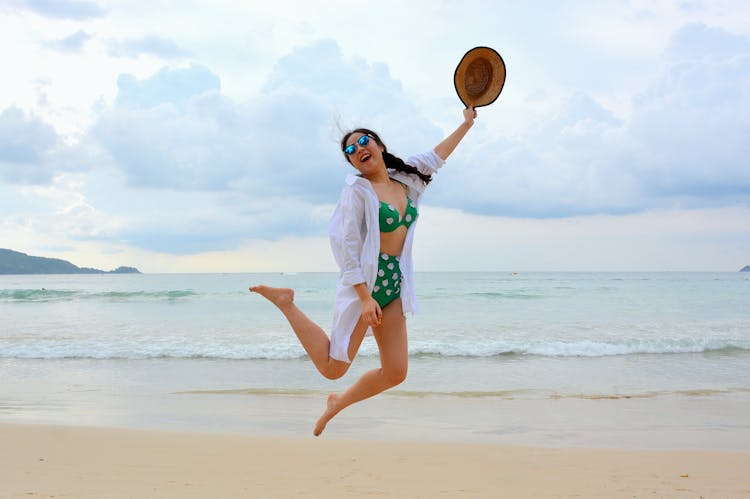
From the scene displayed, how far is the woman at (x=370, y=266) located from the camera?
11.2 feet

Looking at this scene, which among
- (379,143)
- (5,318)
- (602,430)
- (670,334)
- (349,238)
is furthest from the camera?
(5,318)

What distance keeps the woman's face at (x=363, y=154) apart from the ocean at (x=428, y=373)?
14.1 feet

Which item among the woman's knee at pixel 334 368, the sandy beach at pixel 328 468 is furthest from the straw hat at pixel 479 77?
the sandy beach at pixel 328 468

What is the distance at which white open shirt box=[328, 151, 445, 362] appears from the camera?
3.39 meters

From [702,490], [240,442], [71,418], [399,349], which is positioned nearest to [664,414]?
[702,490]

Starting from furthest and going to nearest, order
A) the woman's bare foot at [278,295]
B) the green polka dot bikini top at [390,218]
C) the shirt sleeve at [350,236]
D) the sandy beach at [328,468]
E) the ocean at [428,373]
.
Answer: the ocean at [428,373]
the sandy beach at [328,468]
the woman's bare foot at [278,295]
the green polka dot bikini top at [390,218]
the shirt sleeve at [350,236]

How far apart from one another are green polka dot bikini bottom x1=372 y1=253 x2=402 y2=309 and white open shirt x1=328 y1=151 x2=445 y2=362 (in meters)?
0.05

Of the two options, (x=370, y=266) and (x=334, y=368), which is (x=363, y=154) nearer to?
(x=370, y=266)

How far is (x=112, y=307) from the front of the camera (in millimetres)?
26438

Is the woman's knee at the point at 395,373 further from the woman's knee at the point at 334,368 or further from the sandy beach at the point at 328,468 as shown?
the sandy beach at the point at 328,468

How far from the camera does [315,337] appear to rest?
3600 mm

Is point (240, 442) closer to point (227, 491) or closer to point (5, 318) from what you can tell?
point (227, 491)

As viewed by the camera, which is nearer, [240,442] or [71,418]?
[240,442]

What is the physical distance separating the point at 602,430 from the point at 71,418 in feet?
20.1
